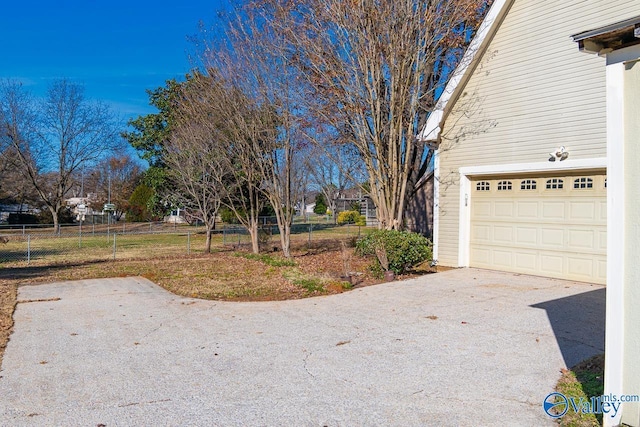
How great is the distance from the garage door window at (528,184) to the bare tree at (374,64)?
8.41 feet

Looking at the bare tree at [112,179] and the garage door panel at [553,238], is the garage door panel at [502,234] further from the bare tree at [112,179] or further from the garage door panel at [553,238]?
the bare tree at [112,179]

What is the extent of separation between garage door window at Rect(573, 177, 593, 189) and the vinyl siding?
0.47 meters

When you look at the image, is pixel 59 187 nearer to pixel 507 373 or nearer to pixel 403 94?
pixel 403 94

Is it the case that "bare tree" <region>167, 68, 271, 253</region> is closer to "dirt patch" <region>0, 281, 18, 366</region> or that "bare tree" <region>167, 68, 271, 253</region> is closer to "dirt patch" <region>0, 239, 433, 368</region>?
"dirt patch" <region>0, 239, 433, 368</region>

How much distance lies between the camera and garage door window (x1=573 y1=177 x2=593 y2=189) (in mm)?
8931

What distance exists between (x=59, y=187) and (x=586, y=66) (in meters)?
30.6

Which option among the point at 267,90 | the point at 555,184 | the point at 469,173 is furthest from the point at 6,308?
the point at 555,184

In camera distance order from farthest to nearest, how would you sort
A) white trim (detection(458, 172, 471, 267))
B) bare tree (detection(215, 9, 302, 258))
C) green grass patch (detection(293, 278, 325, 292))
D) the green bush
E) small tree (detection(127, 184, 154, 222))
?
small tree (detection(127, 184, 154, 222))
bare tree (detection(215, 9, 302, 258))
white trim (detection(458, 172, 471, 267))
the green bush
green grass patch (detection(293, 278, 325, 292))

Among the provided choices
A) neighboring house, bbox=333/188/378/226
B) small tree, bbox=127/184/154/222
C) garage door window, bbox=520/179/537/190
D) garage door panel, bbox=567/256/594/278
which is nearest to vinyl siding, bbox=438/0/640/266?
garage door window, bbox=520/179/537/190

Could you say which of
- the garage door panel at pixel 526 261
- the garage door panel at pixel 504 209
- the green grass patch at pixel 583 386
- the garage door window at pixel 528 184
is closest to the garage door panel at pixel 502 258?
the garage door panel at pixel 526 261

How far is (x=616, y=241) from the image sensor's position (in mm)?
3217

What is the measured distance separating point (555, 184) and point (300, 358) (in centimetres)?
712

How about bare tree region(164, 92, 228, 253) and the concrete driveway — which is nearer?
the concrete driveway

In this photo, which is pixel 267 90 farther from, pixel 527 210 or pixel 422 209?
pixel 527 210
